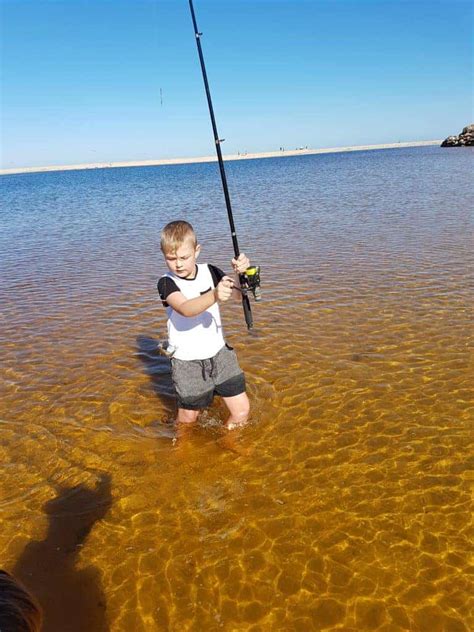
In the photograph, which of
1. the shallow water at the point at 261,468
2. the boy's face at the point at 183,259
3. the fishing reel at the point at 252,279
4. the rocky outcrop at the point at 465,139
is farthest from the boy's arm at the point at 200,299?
the rocky outcrop at the point at 465,139

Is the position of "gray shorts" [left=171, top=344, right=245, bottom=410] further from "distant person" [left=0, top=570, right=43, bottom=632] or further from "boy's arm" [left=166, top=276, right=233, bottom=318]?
"distant person" [left=0, top=570, right=43, bottom=632]

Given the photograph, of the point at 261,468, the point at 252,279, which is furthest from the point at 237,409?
the point at 252,279

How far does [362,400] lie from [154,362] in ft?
11.1

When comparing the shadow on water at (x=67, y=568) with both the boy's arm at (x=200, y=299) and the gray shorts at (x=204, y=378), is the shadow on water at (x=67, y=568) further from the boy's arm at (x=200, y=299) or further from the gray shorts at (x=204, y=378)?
the boy's arm at (x=200, y=299)

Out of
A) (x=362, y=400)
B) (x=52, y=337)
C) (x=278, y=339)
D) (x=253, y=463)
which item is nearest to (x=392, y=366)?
(x=362, y=400)

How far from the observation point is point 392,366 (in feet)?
21.9

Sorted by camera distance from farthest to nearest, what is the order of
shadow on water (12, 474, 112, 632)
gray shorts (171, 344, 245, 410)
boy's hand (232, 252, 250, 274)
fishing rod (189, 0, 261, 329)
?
gray shorts (171, 344, 245, 410) < fishing rod (189, 0, 261, 329) < boy's hand (232, 252, 250, 274) < shadow on water (12, 474, 112, 632)

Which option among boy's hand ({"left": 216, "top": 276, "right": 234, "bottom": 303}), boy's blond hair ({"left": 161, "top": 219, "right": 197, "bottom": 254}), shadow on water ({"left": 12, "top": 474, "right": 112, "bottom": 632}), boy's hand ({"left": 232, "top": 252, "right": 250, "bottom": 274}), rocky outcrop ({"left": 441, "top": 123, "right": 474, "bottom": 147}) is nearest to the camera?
shadow on water ({"left": 12, "top": 474, "right": 112, "bottom": 632})

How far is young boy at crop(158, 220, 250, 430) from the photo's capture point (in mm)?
4316

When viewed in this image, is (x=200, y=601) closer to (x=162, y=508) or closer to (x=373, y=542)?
(x=162, y=508)

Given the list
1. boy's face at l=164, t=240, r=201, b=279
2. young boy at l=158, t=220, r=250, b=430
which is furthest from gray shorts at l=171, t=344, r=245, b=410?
boy's face at l=164, t=240, r=201, b=279

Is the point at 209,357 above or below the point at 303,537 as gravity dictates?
above

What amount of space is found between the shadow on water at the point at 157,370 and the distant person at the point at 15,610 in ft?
11.8

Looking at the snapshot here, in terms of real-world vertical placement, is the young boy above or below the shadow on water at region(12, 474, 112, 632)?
above
